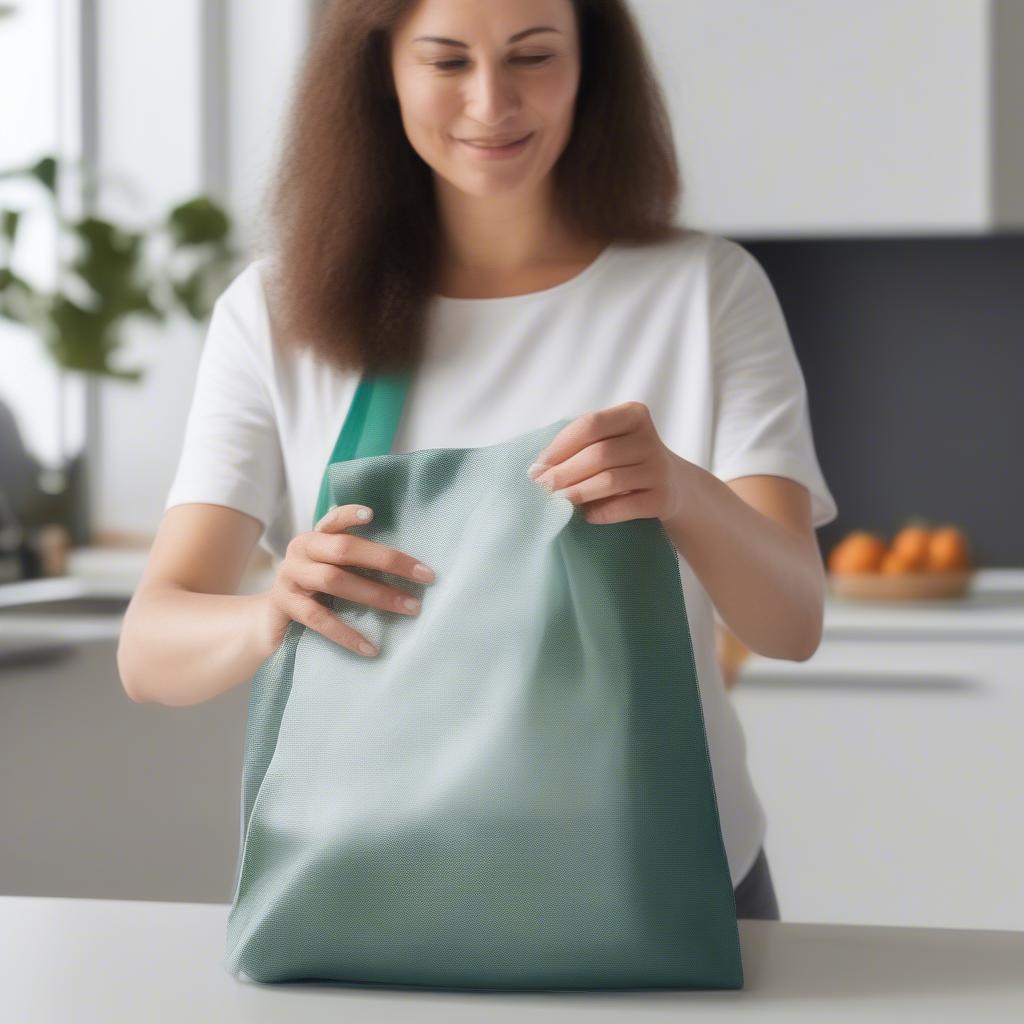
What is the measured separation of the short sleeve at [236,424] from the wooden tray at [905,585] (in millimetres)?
1482

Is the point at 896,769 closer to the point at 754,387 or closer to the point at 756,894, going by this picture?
the point at 756,894

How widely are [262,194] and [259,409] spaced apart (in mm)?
214

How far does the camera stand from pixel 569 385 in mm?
942

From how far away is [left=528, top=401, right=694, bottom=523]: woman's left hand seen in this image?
23.9 inches

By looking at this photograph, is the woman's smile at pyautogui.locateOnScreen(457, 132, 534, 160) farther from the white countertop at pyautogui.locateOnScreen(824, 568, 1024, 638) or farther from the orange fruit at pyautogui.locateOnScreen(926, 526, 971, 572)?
the orange fruit at pyautogui.locateOnScreen(926, 526, 971, 572)

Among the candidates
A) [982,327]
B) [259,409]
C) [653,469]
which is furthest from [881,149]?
[653,469]

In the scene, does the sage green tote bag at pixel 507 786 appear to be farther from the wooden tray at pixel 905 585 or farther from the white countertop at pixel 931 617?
the wooden tray at pixel 905 585

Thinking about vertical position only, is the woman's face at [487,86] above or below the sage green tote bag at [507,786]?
above

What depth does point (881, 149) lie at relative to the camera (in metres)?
2.33

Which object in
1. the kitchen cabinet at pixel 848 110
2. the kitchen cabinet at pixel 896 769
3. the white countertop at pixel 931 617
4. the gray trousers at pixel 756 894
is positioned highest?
the kitchen cabinet at pixel 848 110

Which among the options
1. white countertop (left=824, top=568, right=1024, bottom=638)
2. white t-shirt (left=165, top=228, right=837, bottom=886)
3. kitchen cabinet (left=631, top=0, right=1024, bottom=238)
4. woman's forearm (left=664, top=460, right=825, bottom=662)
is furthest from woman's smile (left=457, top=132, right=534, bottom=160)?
kitchen cabinet (left=631, top=0, right=1024, bottom=238)

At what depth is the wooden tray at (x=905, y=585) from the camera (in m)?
2.28

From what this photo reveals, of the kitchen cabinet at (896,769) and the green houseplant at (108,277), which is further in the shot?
the green houseplant at (108,277)

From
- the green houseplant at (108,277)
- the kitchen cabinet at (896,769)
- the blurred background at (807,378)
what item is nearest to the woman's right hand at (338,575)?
the blurred background at (807,378)
